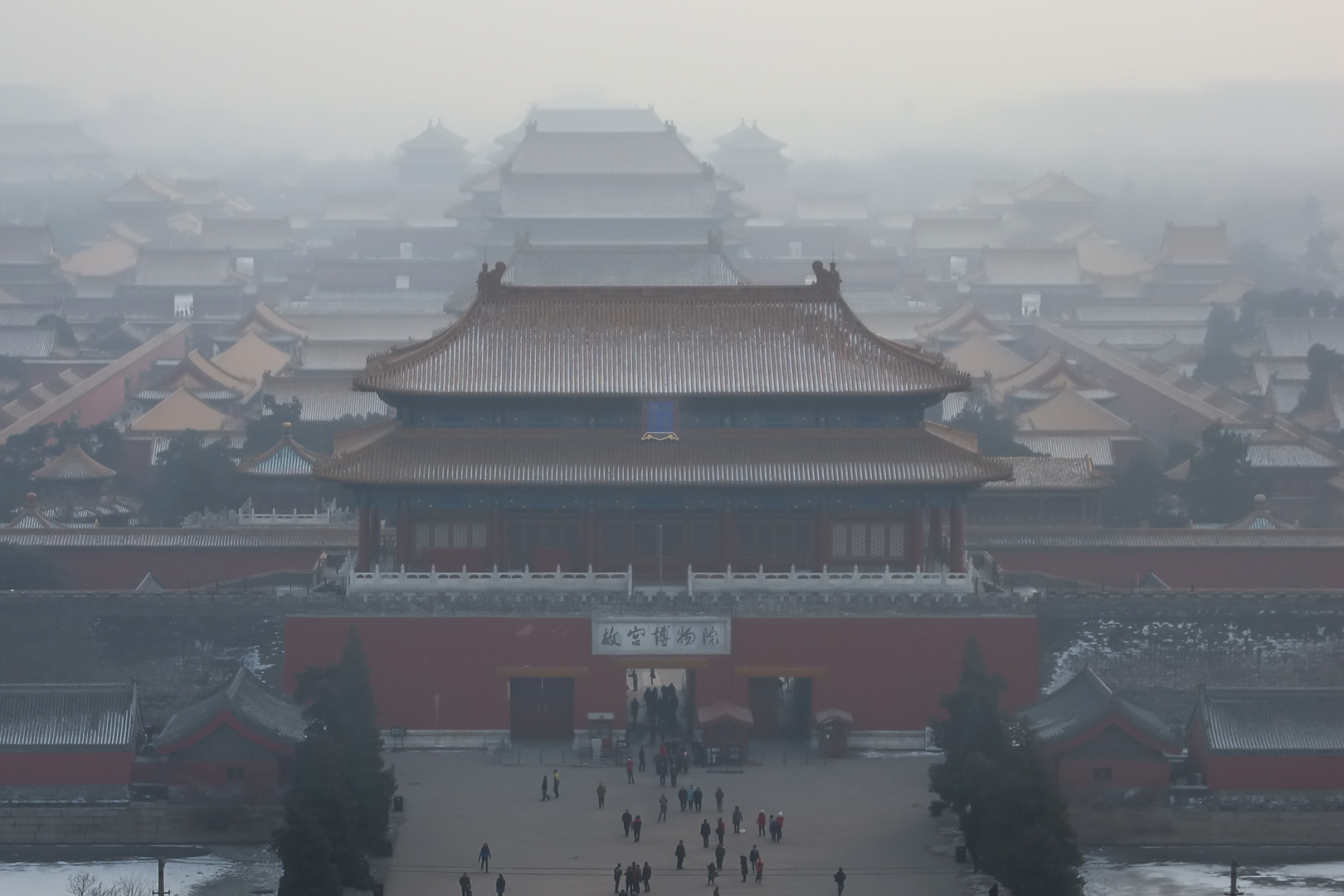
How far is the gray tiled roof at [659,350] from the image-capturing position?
39844 mm

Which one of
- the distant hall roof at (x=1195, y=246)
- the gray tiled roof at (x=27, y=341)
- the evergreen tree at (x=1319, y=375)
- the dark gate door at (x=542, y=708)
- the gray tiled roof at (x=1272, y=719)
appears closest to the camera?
the gray tiled roof at (x=1272, y=719)

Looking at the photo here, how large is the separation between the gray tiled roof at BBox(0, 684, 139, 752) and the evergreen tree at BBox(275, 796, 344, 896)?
5.92 meters

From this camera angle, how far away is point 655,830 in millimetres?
34719

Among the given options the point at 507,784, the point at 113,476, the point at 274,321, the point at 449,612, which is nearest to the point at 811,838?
the point at 507,784

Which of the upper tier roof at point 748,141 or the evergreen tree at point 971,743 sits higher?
the upper tier roof at point 748,141

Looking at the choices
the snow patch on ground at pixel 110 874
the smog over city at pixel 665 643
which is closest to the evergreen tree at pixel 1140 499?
the smog over city at pixel 665 643

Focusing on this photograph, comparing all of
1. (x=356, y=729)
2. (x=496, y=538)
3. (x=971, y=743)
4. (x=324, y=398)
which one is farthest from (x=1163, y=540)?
(x=324, y=398)

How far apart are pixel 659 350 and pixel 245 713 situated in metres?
9.85

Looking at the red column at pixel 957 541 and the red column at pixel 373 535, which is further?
the red column at pixel 373 535

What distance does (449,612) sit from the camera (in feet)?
129

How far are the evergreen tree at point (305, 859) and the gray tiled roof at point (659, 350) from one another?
1020cm

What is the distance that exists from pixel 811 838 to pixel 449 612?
814 centimetres

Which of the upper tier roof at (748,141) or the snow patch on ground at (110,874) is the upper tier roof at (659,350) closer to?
the snow patch on ground at (110,874)

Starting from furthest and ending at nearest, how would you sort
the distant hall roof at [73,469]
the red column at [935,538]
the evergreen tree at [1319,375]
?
the evergreen tree at [1319,375]
the distant hall roof at [73,469]
the red column at [935,538]
